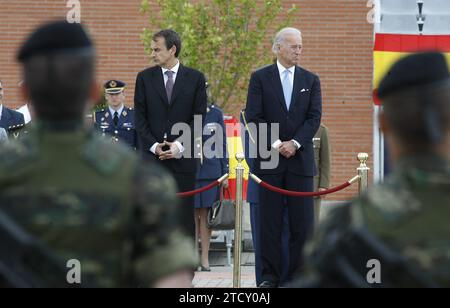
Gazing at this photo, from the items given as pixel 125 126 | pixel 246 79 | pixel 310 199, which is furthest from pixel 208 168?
pixel 246 79

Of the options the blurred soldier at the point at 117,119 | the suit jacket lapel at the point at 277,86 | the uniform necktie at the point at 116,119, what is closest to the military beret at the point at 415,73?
the suit jacket lapel at the point at 277,86

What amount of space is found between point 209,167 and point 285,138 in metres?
3.17

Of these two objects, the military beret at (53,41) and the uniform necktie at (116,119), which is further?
the uniform necktie at (116,119)

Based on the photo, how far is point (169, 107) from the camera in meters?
11.0

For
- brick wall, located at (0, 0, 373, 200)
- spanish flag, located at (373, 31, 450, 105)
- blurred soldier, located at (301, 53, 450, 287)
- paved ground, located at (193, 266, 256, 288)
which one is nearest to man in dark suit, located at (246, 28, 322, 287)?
paved ground, located at (193, 266, 256, 288)

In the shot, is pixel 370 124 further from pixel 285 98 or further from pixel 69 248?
pixel 69 248

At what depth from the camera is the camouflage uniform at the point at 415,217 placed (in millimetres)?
3457

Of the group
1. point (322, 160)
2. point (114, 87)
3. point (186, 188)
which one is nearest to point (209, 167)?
point (322, 160)

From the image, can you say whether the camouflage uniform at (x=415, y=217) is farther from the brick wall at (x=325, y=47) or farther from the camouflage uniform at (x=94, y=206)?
the brick wall at (x=325, y=47)

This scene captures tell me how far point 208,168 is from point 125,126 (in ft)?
5.90

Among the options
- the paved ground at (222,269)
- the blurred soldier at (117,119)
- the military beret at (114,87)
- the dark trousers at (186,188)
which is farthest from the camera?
the military beret at (114,87)

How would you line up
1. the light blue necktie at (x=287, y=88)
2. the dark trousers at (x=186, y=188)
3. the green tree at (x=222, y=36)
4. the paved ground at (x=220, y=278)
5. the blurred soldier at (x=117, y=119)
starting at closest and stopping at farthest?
the light blue necktie at (x=287, y=88) < the dark trousers at (x=186, y=188) < the paved ground at (x=220, y=278) < the blurred soldier at (x=117, y=119) < the green tree at (x=222, y=36)

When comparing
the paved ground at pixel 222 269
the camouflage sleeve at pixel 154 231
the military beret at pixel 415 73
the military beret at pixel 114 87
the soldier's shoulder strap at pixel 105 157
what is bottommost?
the paved ground at pixel 222 269

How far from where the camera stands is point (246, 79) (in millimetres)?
20875
